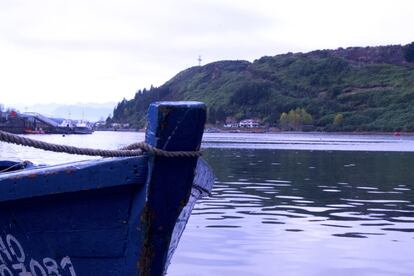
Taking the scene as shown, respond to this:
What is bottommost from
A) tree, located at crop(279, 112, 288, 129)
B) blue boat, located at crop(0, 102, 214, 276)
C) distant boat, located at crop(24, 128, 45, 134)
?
distant boat, located at crop(24, 128, 45, 134)

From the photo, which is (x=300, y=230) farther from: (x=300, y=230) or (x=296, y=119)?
(x=296, y=119)

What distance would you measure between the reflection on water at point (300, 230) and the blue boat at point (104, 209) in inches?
224

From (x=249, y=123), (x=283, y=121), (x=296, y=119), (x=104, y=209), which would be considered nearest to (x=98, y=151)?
(x=104, y=209)

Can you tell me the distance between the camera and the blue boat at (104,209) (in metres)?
5.42

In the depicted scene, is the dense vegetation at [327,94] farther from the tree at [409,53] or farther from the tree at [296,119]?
the tree at [296,119]

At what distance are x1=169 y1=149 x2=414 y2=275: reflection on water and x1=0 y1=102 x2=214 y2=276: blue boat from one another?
224 inches

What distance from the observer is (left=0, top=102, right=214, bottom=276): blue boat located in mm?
5422

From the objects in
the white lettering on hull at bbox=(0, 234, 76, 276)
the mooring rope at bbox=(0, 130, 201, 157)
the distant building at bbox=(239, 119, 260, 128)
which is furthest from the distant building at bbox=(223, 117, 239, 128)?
the mooring rope at bbox=(0, 130, 201, 157)

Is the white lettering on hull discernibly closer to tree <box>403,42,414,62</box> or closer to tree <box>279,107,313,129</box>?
tree <box>279,107,313,129</box>

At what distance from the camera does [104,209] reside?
5625 millimetres

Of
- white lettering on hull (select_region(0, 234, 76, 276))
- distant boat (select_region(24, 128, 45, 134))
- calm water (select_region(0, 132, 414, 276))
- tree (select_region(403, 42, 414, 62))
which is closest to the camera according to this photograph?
Answer: white lettering on hull (select_region(0, 234, 76, 276))

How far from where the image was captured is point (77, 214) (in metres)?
5.68

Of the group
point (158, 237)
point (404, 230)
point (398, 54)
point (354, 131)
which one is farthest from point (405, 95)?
point (158, 237)

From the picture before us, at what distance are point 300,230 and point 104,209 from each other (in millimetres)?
10157
